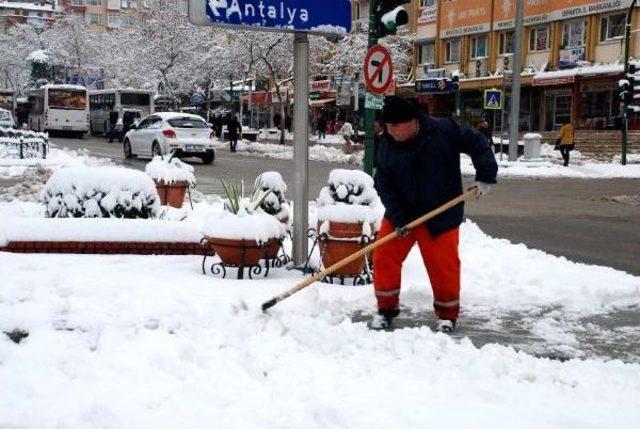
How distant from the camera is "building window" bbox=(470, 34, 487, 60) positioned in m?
40.6

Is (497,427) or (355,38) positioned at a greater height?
(355,38)

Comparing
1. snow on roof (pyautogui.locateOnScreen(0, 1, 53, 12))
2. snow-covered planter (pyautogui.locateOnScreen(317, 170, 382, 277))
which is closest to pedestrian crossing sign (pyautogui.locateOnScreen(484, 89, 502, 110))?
snow-covered planter (pyautogui.locateOnScreen(317, 170, 382, 277))

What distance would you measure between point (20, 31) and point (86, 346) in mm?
81752

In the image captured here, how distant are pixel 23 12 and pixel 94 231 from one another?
126 metres

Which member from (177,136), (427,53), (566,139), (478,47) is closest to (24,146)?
(177,136)

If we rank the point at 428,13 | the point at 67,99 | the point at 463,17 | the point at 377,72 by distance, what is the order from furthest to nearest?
1. the point at 428,13
2. the point at 67,99
3. the point at 463,17
4. the point at 377,72

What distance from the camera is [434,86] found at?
42.2 meters

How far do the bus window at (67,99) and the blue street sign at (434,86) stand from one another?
18.6 metres

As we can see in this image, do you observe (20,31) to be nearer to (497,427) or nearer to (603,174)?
(603,174)

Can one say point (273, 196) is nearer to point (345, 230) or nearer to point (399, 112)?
point (345, 230)

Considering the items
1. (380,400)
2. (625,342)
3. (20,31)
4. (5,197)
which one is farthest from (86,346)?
(20,31)

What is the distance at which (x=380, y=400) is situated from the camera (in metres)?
3.84

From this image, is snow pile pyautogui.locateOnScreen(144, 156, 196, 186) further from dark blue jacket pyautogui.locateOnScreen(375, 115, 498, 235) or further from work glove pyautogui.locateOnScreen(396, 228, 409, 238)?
work glove pyautogui.locateOnScreen(396, 228, 409, 238)

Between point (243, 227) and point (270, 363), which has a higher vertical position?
point (243, 227)
